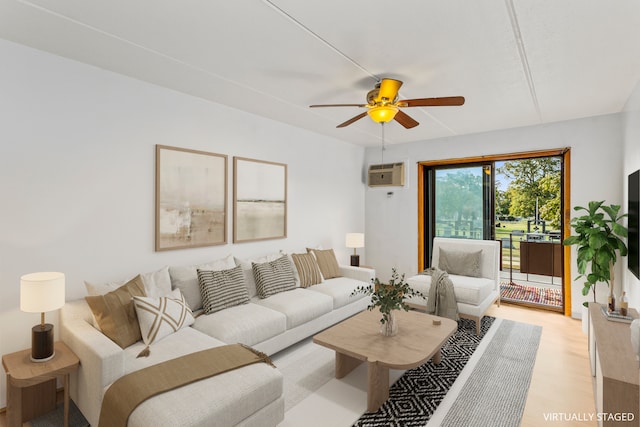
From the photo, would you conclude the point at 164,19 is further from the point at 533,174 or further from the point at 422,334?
the point at 533,174

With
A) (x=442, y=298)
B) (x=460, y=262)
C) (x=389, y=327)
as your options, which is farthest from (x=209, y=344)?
(x=460, y=262)

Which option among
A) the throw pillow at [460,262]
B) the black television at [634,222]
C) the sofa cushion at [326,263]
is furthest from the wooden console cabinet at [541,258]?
the sofa cushion at [326,263]

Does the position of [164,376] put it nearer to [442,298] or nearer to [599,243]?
[442,298]

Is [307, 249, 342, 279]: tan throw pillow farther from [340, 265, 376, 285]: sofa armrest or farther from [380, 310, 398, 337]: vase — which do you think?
[380, 310, 398, 337]: vase

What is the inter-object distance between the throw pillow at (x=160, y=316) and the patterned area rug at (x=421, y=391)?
154 centimetres

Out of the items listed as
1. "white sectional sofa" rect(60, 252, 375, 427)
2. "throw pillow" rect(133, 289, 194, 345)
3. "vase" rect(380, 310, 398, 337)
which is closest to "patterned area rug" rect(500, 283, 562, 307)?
"white sectional sofa" rect(60, 252, 375, 427)

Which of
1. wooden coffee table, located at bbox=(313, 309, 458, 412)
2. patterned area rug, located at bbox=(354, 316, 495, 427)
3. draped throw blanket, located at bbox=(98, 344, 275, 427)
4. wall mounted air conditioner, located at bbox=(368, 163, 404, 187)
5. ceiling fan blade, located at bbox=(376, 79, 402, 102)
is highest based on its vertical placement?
ceiling fan blade, located at bbox=(376, 79, 402, 102)

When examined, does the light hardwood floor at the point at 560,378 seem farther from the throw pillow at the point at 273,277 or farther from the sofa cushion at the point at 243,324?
the throw pillow at the point at 273,277

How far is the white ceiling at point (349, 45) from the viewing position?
1878 millimetres

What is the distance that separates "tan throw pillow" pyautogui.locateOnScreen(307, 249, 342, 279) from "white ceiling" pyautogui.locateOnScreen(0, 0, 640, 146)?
80.5 inches

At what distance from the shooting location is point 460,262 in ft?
14.6

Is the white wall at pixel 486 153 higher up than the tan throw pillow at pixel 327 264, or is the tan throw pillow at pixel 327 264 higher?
the white wall at pixel 486 153

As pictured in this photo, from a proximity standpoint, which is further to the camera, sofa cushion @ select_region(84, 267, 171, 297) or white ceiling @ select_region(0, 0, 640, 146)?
sofa cushion @ select_region(84, 267, 171, 297)

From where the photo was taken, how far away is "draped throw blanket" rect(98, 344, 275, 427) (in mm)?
1684
